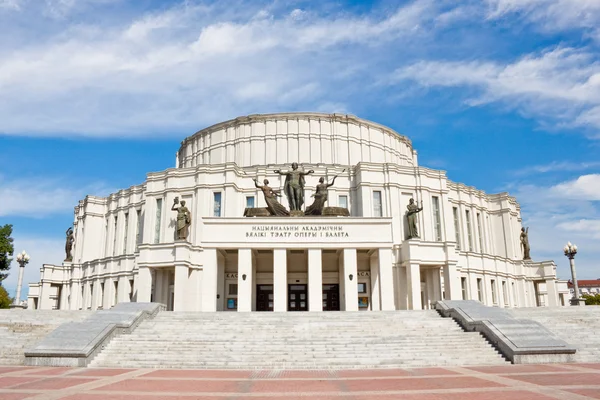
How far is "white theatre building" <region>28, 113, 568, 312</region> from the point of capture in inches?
1280

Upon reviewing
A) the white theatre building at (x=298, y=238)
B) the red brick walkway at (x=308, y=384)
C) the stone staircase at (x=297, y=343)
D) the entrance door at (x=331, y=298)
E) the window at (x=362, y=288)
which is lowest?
the red brick walkway at (x=308, y=384)

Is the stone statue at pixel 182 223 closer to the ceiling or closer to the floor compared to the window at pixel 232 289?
closer to the ceiling

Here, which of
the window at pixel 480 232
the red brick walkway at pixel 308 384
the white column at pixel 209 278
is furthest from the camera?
the window at pixel 480 232

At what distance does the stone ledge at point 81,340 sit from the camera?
1728 cm

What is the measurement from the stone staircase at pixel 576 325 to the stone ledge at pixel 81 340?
18204 mm

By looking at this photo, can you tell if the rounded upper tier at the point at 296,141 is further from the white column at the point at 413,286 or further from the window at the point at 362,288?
the white column at the point at 413,286

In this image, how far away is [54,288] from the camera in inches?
1948

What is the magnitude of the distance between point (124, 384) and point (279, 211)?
2225 cm

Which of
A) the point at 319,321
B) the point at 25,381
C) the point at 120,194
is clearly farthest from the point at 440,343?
the point at 120,194

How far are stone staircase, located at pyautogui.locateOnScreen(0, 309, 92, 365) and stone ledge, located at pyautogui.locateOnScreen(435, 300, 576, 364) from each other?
18230mm

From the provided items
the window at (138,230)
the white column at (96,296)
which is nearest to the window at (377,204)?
the window at (138,230)

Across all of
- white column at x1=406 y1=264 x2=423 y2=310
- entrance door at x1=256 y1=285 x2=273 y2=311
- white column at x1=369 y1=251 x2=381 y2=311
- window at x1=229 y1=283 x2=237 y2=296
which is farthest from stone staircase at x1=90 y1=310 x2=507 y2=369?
entrance door at x1=256 y1=285 x2=273 y2=311

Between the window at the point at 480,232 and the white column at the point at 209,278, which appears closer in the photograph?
the white column at the point at 209,278

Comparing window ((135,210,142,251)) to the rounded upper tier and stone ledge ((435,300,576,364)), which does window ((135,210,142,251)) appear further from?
stone ledge ((435,300,576,364))
